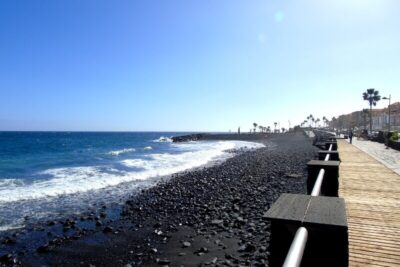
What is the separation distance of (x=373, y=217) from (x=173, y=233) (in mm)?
6317

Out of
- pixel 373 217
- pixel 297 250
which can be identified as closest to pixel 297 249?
pixel 297 250

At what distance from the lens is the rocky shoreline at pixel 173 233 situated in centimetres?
829

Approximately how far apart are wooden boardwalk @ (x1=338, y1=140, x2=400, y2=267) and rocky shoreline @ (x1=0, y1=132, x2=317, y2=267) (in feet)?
8.40

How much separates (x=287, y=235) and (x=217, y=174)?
19974 mm

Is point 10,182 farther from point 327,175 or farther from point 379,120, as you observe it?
point 379,120

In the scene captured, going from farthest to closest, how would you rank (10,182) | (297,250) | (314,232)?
(10,182)
(314,232)
(297,250)

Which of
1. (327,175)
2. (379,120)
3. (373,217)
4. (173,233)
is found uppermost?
(379,120)

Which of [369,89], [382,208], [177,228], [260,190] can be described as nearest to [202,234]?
[177,228]

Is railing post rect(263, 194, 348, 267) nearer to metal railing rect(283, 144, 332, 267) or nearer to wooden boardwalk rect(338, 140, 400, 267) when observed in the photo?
metal railing rect(283, 144, 332, 267)

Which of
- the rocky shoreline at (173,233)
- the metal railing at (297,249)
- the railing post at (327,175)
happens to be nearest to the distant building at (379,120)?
the rocky shoreline at (173,233)

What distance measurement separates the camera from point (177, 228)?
10.6m

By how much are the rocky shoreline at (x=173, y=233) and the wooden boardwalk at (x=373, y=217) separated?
2560mm

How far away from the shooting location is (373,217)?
5715mm

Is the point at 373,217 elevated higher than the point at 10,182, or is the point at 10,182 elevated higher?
the point at 373,217
